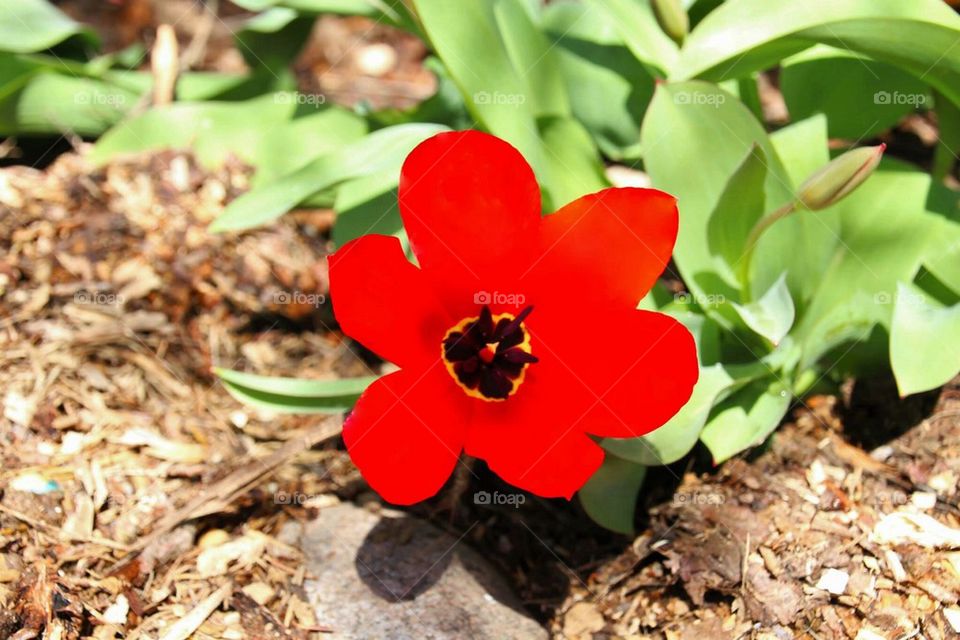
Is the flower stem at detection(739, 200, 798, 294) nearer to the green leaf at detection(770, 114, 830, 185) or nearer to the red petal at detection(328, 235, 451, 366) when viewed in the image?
the green leaf at detection(770, 114, 830, 185)

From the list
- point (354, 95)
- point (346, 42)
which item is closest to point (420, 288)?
point (354, 95)

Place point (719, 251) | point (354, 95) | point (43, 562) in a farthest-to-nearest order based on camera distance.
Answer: point (354, 95), point (719, 251), point (43, 562)

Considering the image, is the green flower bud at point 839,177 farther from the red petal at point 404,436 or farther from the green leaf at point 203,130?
the green leaf at point 203,130

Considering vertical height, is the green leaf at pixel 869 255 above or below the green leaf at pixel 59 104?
above

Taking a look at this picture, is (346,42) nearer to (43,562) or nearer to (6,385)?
(6,385)

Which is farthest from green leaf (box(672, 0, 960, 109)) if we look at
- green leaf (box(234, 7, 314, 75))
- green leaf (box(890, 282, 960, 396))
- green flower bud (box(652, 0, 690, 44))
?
green leaf (box(234, 7, 314, 75))

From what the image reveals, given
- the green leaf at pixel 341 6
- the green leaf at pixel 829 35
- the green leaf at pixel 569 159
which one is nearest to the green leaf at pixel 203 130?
the green leaf at pixel 341 6
